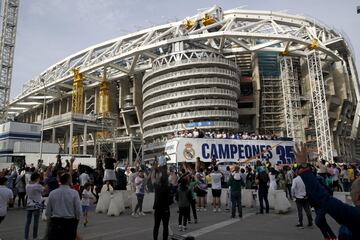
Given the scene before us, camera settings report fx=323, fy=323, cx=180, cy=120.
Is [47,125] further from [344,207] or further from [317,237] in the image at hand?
[344,207]

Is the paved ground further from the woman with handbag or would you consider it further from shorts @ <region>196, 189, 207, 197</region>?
shorts @ <region>196, 189, 207, 197</region>

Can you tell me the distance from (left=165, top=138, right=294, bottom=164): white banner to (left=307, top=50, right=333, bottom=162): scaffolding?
25056mm

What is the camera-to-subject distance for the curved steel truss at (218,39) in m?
59.4

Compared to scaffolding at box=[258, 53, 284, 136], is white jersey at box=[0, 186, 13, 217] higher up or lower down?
lower down

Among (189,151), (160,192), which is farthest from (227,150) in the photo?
(160,192)

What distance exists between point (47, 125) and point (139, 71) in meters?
22.0

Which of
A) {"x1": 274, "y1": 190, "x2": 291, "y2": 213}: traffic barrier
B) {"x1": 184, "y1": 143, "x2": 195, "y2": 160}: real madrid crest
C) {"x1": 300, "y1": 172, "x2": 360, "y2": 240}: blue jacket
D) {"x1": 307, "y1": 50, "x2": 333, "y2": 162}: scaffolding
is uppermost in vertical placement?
{"x1": 307, "y1": 50, "x2": 333, "y2": 162}: scaffolding

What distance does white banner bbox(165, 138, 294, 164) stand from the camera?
30.2 meters

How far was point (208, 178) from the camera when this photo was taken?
1759 cm

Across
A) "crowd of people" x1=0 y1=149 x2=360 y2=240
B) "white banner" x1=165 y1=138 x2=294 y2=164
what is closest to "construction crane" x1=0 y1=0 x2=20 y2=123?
"white banner" x1=165 y1=138 x2=294 y2=164

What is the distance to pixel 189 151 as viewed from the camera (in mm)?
30266

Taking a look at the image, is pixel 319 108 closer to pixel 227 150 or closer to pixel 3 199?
pixel 227 150

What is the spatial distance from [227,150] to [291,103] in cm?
3430

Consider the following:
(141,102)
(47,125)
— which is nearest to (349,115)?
(141,102)
